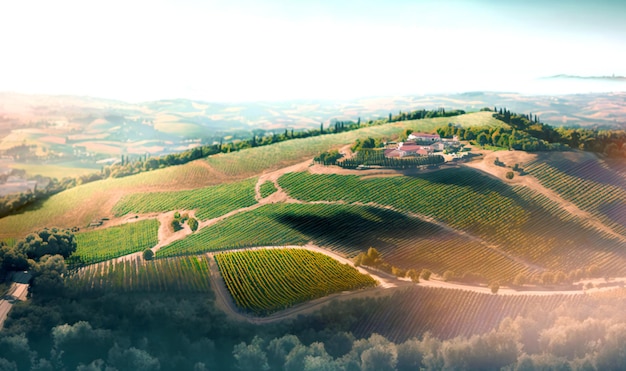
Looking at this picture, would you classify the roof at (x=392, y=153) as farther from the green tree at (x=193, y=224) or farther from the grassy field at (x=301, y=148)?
the green tree at (x=193, y=224)

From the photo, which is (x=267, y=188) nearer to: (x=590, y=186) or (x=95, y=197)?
(x=95, y=197)

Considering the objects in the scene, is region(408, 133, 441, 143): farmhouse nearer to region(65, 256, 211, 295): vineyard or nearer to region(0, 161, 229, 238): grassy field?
region(0, 161, 229, 238): grassy field

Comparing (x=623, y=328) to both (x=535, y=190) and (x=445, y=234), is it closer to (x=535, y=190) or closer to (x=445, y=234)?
(x=445, y=234)

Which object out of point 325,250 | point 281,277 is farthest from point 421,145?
point 281,277

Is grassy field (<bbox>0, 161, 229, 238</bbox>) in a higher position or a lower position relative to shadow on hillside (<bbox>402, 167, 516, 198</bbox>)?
lower

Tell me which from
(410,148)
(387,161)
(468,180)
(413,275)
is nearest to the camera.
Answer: (413,275)

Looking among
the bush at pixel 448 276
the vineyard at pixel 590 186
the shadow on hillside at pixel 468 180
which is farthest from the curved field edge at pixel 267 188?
the vineyard at pixel 590 186

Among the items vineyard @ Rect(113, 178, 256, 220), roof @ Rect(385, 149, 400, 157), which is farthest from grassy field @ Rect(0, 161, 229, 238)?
roof @ Rect(385, 149, 400, 157)
